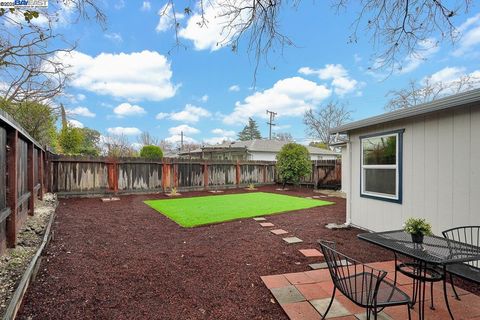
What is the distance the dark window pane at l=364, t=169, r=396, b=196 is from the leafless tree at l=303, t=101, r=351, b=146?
22053 millimetres

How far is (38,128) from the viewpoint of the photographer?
10.9 metres

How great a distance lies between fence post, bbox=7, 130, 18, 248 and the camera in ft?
9.89

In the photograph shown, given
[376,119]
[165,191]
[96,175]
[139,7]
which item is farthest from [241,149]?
[139,7]

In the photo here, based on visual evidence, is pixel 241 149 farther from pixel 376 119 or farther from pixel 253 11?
Answer: pixel 253 11

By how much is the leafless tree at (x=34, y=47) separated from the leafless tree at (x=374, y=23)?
5.17ft

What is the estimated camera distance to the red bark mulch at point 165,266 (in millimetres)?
2391

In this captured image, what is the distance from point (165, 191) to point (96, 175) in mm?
2708

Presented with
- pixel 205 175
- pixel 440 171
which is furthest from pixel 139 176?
pixel 440 171

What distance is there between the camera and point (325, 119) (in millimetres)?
27891

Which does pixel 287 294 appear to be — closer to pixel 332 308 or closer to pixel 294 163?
pixel 332 308

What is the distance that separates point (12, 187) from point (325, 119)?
2801 cm

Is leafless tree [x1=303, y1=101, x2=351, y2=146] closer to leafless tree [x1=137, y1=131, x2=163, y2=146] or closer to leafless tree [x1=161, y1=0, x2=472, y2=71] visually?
leafless tree [x1=137, y1=131, x2=163, y2=146]

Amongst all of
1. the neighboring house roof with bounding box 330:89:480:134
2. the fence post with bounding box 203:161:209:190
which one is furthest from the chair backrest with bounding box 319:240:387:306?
the fence post with bounding box 203:161:209:190

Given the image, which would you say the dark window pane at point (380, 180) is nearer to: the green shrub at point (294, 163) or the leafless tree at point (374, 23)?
the leafless tree at point (374, 23)
